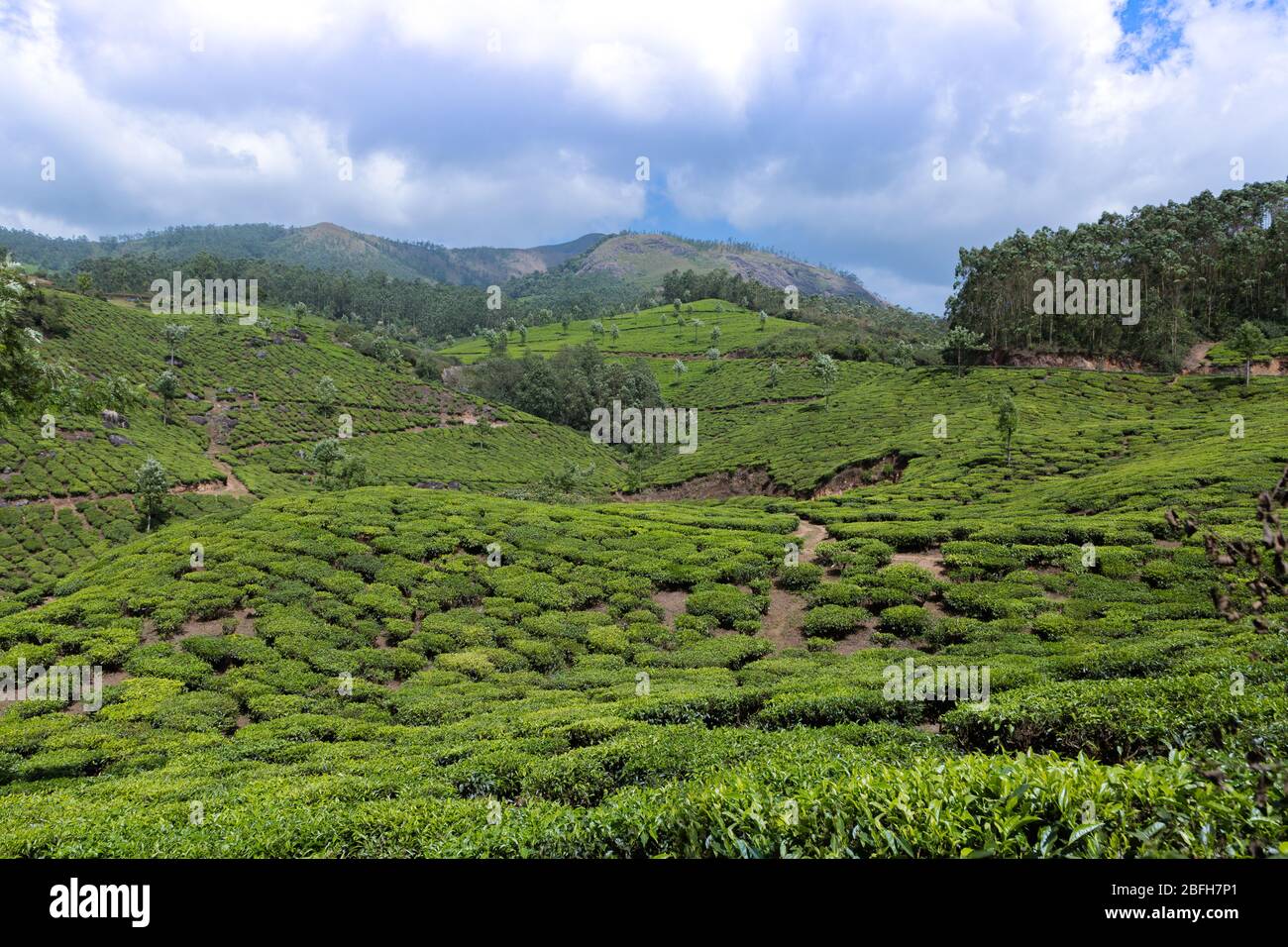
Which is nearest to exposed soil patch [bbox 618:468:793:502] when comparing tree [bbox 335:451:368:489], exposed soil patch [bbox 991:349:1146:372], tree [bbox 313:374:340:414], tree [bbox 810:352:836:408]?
tree [bbox 810:352:836:408]

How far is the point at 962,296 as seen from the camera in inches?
3497

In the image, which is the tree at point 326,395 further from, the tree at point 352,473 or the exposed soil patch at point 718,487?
the exposed soil patch at point 718,487

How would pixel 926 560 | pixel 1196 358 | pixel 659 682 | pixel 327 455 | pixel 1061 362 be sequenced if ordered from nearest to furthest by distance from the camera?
1. pixel 659 682
2. pixel 926 560
3. pixel 327 455
4. pixel 1196 358
5. pixel 1061 362

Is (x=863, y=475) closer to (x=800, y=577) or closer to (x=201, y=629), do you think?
(x=800, y=577)

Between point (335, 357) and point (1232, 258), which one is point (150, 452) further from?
point (1232, 258)

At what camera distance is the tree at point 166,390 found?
7319 cm

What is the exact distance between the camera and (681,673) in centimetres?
1622

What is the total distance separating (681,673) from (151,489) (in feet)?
154

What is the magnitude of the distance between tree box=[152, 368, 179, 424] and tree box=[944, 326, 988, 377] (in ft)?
302

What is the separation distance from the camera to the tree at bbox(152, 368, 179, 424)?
7319 cm

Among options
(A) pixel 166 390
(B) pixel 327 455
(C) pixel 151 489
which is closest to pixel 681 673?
(B) pixel 327 455

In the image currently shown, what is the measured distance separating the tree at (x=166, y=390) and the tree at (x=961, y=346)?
92.0m
